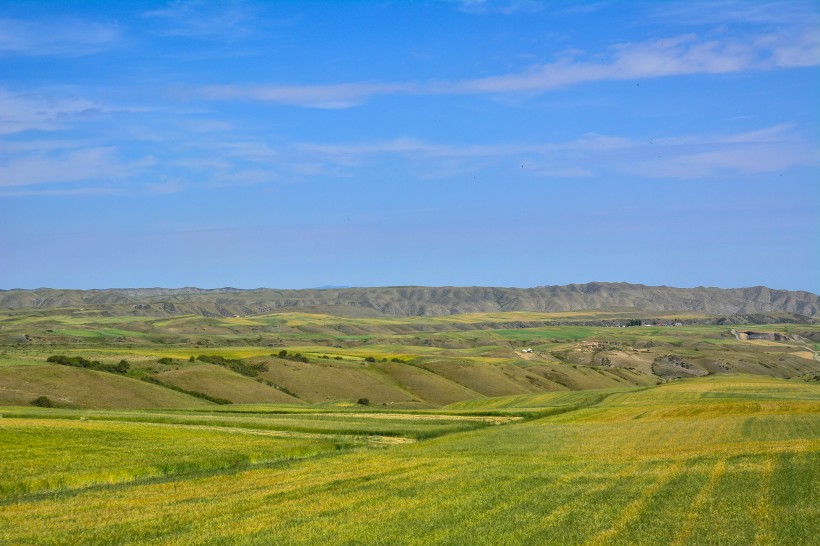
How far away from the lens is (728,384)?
358ft

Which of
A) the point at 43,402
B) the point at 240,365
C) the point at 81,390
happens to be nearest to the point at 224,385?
the point at 240,365

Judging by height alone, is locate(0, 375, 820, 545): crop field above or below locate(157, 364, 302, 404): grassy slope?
above

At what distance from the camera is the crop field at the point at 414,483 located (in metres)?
24.4

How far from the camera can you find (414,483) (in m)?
33.8

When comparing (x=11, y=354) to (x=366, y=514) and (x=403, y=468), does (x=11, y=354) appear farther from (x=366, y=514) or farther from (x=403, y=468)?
(x=366, y=514)

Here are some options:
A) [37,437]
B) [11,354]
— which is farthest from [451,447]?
[11,354]

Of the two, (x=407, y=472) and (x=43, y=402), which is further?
(x=43, y=402)

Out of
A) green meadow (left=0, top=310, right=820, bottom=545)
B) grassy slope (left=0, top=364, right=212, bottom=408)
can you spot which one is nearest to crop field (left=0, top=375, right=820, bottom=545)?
green meadow (left=0, top=310, right=820, bottom=545)

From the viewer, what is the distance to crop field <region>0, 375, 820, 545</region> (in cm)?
2444

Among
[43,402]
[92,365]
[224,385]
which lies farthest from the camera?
[224,385]

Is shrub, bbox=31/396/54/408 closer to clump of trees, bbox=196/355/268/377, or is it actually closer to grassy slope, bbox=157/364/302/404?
grassy slope, bbox=157/364/302/404

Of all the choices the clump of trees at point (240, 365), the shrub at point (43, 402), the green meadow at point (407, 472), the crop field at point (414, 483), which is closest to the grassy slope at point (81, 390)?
the green meadow at point (407, 472)

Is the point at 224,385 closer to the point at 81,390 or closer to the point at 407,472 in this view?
the point at 81,390

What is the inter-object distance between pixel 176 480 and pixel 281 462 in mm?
8282
